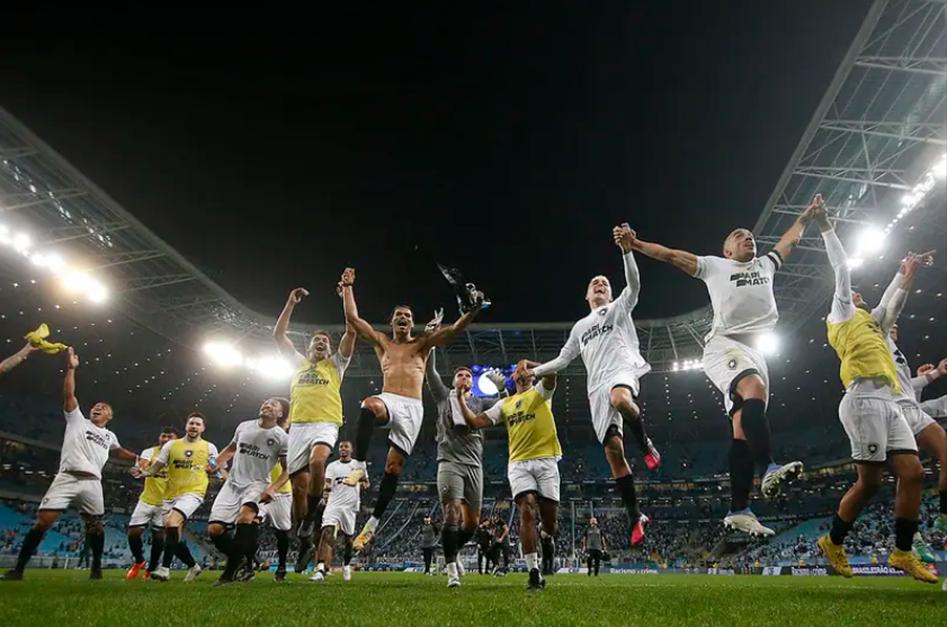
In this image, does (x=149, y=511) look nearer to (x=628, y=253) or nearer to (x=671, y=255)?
(x=628, y=253)

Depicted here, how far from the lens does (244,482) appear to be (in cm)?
870

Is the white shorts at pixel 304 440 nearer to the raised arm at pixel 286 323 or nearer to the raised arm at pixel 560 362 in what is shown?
the raised arm at pixel 286 323

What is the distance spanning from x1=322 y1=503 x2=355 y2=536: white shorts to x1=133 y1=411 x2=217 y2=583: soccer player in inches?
109

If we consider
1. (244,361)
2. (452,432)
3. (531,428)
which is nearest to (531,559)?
(531,428)

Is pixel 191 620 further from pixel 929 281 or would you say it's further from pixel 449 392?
pixel 929 281

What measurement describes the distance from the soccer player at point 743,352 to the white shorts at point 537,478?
91.9 inches

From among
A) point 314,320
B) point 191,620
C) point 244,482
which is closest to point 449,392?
point 244,482

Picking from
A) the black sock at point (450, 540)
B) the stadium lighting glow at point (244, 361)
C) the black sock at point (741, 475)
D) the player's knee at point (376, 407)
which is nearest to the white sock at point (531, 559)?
the black sock at point (450, 540)

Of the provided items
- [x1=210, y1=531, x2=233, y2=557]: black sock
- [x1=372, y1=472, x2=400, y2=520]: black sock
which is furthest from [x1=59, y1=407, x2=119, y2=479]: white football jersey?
[x1=372, y1=472, x2=400, y2=520]: black sock

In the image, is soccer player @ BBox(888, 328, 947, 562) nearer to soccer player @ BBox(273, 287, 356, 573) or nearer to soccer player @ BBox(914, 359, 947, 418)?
soccer player @ BBox(914, 359, 947, 418)

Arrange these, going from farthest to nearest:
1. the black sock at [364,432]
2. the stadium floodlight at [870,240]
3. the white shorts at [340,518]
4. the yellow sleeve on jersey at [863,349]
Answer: the stadium floodlight at [870,240], the white shorts at [340,518], the black sock at [364,432], the yellow sleeve on jersey at [863,349]

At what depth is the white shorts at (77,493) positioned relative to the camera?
950 centimetres

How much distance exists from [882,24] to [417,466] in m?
43.0

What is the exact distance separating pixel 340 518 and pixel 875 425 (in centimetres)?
1017
